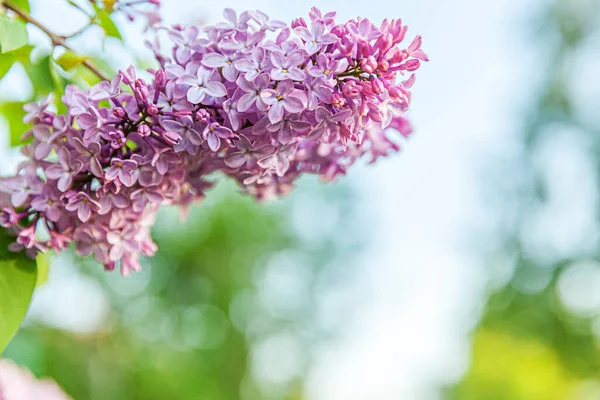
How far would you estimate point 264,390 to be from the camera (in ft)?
28.5

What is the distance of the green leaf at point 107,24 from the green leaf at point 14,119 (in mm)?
124

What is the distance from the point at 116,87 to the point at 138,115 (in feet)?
0.11

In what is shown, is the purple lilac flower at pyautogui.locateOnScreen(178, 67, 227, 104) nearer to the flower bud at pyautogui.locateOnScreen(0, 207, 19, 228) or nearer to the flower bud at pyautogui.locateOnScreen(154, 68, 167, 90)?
the flower bud at pyautogui.locateOnScreen(154, 68, 167, 90)

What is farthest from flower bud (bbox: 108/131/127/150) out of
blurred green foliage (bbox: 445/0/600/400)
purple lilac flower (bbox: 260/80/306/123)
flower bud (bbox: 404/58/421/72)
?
blurred green foliage (bbox: 445/0/600/400)

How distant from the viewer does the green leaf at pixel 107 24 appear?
2.10ft

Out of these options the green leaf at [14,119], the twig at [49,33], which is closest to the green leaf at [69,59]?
the twig at [49,33]

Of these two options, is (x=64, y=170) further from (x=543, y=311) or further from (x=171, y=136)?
(x=543, y=311)

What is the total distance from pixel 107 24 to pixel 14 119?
0.53ft

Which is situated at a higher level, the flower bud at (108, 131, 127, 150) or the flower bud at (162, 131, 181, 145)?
the flower bud at (162, 131, 181, 145)

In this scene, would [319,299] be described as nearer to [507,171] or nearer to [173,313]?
[173,313]

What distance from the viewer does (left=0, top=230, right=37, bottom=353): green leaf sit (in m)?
0.54

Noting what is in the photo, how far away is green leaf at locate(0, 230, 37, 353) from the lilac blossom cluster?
0.01 meters

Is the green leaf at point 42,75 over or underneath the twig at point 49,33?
underneath

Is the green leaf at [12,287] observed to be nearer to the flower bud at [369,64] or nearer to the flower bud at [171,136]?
the flower bud at [171,136]
